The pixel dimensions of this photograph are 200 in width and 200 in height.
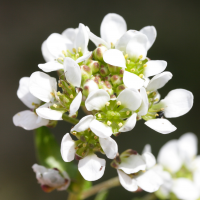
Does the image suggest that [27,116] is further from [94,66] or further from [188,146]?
[188,146]

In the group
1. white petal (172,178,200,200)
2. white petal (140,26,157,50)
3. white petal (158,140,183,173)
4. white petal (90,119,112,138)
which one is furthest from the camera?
white petal (158,140,183,173)

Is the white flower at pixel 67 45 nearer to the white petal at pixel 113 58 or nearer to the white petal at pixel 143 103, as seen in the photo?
the white petal at pixel 113 58

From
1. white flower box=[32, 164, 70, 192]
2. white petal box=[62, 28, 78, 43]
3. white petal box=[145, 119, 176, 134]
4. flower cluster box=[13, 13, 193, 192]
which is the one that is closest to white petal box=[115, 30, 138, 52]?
flower cluster box=[13, 13, 193, 192]

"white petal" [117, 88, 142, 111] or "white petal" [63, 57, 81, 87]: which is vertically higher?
"white petal" [63, 57, 81, 87]

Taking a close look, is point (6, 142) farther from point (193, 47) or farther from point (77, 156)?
point (193, 47)

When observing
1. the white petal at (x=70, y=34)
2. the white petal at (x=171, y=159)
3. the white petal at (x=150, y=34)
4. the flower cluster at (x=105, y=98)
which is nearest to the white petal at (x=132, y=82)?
the flower cluster at (x=105, y=98)

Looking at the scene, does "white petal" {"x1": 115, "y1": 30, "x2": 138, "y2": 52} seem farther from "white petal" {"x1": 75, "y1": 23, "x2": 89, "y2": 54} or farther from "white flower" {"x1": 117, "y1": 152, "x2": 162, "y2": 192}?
"white flower" {"x1": 117, "y1": 152, "x2": 162, "y2": 192}
